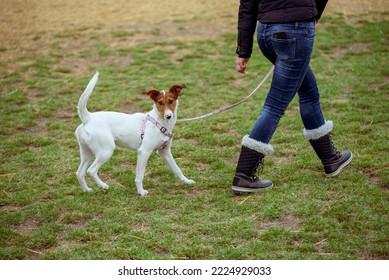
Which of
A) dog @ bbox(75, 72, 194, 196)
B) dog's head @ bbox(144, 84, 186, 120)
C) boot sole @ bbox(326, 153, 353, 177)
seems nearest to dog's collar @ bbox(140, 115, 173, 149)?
dog @ bbox(75, 72, 194, 196)

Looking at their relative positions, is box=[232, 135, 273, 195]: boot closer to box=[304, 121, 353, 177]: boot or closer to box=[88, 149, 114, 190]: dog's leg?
box=[304, 121, 353, 177]: boot

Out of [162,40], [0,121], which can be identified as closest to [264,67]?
[162,40]

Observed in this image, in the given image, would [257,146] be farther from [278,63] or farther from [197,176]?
[197,176]

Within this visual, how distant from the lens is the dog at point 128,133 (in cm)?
524

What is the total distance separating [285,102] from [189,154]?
76.9 inches

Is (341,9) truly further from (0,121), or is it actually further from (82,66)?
(0,121)

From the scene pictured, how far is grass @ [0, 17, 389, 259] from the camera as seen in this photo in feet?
14.2

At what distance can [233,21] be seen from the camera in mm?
14781

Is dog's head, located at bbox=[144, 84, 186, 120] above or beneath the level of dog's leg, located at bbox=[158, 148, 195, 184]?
above

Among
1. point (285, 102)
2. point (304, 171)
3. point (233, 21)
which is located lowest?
point (233, 21)

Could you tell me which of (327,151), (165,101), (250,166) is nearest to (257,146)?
(250,166)

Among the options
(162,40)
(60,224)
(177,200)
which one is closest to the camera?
(60,224)

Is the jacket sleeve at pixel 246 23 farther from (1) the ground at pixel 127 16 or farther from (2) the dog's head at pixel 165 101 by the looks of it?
(1) the ground at pixel 127 16

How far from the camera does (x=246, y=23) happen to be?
487cm
